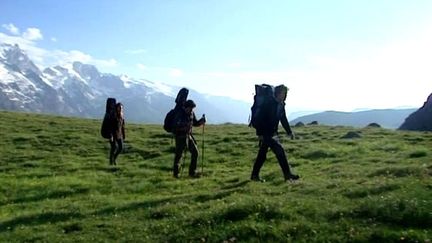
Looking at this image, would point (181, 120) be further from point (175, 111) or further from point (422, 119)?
point (422, 119)

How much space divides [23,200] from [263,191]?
33.1 ft

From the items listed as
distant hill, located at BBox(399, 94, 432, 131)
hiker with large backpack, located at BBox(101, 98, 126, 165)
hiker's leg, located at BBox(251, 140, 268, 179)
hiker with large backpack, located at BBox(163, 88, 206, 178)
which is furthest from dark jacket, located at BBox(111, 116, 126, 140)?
distant hill, located at BBox(399, 94, 432, 131)

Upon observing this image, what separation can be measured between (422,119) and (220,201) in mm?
79029

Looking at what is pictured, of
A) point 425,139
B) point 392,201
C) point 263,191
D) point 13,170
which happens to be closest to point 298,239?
point 392,201

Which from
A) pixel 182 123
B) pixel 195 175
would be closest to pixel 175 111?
pixel 182 123

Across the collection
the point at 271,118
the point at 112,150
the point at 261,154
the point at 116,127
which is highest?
the point at 271,118

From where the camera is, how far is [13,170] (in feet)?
99.2

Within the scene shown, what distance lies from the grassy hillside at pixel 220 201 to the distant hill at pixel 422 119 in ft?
179

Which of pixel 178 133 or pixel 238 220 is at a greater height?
pixel 178 133

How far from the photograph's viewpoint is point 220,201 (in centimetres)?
1683

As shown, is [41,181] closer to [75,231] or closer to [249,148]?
[75,231]

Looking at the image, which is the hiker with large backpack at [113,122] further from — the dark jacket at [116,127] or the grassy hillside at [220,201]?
the grassy hillside at [220,201]

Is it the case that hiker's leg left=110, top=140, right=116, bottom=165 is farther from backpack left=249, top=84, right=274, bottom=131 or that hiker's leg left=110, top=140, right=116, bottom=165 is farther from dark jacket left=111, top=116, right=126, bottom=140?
backpack left=249, top=84, right=274, bottom=131

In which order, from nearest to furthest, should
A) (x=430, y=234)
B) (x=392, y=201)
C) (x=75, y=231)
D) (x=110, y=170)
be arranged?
(x=430, y=234) → (x=392, y=201) → (x=75, y=231) → (x=110, y=170)
